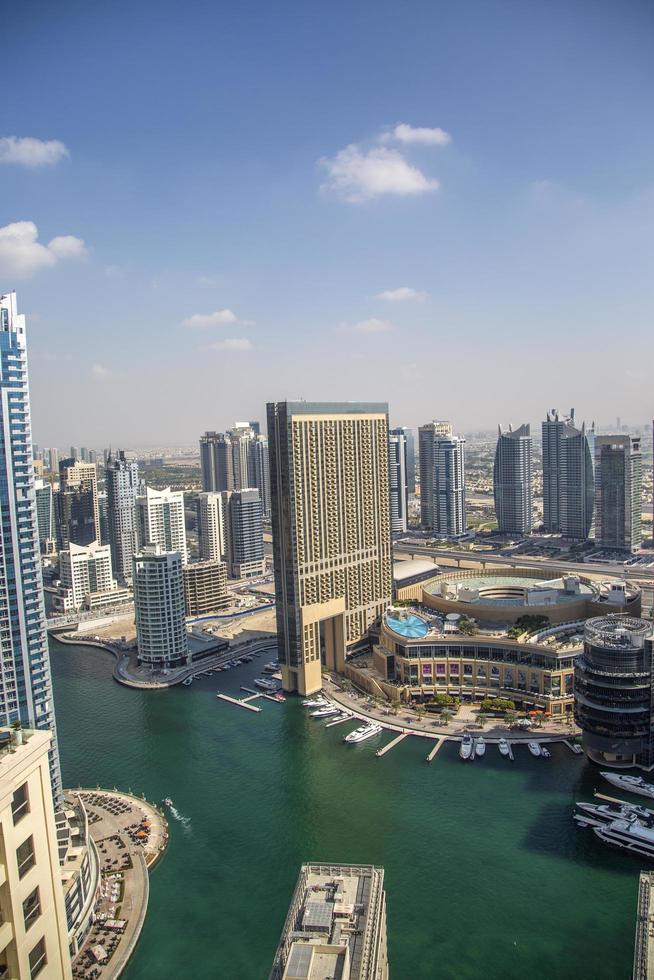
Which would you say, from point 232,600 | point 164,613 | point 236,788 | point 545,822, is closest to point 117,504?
point 232,600

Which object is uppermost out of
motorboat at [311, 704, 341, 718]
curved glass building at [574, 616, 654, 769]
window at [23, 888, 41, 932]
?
window at [23, 888, 41, 932]

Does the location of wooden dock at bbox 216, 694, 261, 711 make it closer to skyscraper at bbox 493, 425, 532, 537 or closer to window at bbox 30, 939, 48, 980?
window at bbox 30, 939, 48, 980

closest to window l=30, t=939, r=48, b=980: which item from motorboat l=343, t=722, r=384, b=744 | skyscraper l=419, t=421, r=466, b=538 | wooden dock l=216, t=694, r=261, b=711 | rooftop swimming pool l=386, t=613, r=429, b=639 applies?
motorboat l=343, t=722, r=384, b=744

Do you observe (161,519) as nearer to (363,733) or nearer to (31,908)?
(363,733)

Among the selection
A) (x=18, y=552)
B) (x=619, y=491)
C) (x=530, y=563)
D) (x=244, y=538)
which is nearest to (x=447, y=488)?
(x=530, y=563)

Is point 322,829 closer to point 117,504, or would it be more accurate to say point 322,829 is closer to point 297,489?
point 297,489

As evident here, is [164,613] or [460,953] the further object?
[164,613]
